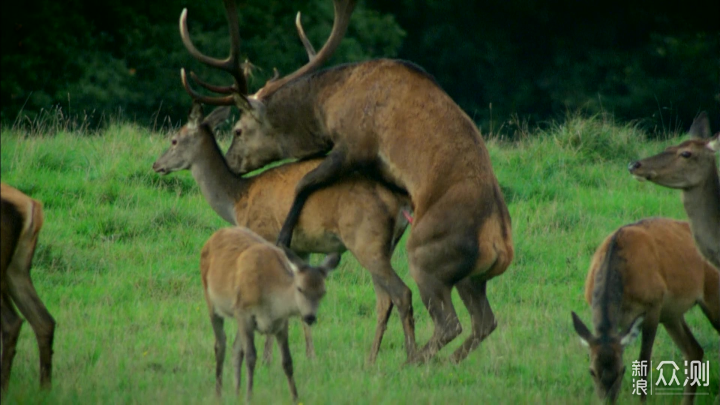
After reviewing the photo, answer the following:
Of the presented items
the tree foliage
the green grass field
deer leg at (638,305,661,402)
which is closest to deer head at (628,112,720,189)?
deer leg at (638,305,661,402)

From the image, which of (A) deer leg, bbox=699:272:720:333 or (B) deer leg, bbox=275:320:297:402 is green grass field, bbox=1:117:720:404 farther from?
(A) deer leg, bbox=699:272:720:333

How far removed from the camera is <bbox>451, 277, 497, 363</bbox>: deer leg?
834 cm

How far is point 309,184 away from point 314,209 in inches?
7.9

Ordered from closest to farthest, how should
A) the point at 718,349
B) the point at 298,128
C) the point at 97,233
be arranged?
the point at 718,349 → the point at 298,128 → the point at 97,233

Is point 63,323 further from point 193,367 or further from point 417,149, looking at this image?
point 417,149

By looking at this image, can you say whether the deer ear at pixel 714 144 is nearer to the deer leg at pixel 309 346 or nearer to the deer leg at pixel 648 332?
the deer leg at pixel 648 332

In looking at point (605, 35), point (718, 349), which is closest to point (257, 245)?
point (718, 349)

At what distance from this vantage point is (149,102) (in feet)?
83.5

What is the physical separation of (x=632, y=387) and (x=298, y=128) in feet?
12.3

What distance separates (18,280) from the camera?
714 centimetres

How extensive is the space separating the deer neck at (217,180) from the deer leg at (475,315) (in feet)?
6.83

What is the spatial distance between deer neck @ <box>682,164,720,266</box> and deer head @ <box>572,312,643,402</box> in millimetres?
969

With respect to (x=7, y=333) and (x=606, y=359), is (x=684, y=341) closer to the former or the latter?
(x=606, y=359)

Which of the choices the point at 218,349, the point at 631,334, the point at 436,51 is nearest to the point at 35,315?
the point at 218,349
